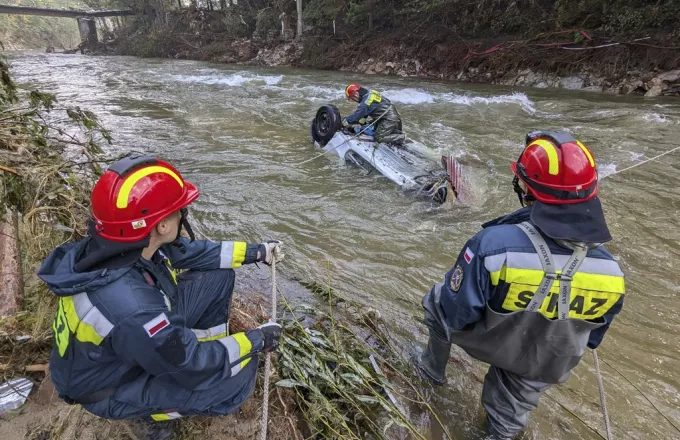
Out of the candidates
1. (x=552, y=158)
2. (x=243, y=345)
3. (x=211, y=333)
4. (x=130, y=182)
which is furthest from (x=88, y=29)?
(x=552, y=158)

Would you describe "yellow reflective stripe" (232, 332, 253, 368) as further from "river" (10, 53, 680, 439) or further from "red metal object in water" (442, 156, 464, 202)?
"red metal object in water" (442, 156, 464, 202)

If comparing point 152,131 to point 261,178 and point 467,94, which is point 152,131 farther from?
point 467,94

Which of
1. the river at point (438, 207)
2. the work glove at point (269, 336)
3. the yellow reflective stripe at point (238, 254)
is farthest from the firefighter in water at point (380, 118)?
the work glove at point (269, 336)

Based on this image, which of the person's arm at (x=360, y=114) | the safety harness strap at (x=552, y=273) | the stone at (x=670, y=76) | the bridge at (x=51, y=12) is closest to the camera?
the safety harness strap at (x=552, y=273)

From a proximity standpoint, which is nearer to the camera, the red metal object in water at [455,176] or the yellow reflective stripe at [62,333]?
the yellow reflective stripe at [62,333]

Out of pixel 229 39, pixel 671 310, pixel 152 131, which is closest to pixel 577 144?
pixel 671 310

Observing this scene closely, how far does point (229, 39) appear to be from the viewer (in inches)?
1029

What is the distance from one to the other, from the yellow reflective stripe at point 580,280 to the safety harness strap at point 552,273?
25 millimetres

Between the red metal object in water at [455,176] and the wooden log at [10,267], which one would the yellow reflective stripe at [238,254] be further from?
the red metal object in water at [455,176]

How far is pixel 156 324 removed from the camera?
4.52ft

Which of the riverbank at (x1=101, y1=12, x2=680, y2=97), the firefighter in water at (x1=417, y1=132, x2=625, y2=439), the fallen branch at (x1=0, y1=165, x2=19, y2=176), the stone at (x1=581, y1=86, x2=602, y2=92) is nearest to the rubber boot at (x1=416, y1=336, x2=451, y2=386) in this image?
the firefighter in water at (x1=417, y1=132, x2=625, y2=439)

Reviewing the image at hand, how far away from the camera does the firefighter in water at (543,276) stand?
1607 mm

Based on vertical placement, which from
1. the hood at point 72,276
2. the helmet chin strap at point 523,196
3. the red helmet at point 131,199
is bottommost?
the hood at point 72,276

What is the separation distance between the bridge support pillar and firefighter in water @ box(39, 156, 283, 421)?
42.0 meters
